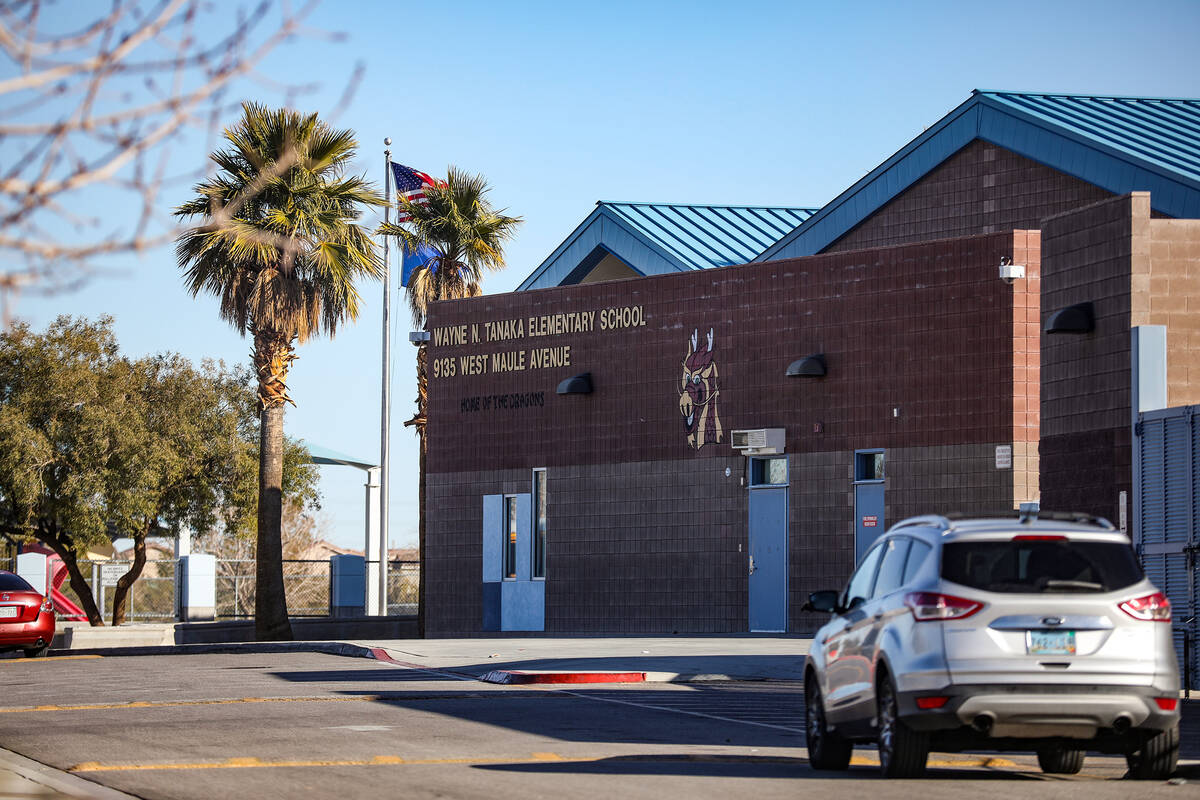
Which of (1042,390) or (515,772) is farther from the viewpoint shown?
(1042,390)

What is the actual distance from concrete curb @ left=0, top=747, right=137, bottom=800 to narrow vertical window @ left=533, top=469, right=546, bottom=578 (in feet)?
71.4

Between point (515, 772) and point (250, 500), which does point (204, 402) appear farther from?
point (515, 772)

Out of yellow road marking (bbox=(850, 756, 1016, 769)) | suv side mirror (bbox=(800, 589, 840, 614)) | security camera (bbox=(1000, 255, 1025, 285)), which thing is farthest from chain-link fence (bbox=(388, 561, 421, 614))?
suv side mirror (bbox=(800, 589, 840, 614))

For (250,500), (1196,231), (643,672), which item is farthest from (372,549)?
(1196,231)

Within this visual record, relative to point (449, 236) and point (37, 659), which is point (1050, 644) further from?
point (449, 236)

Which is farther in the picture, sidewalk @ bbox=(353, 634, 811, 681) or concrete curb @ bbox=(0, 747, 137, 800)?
sidewalk @ bbox=(353, 634, 811, 681)

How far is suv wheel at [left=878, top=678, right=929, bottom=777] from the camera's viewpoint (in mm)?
11156

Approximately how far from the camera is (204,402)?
46062 mm

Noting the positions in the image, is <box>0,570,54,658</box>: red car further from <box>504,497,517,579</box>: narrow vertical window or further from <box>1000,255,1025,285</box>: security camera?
<box>1000,255,1025,285</box>: security camera

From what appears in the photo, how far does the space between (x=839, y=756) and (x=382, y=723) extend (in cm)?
505

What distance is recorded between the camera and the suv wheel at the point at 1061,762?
12.6 metres

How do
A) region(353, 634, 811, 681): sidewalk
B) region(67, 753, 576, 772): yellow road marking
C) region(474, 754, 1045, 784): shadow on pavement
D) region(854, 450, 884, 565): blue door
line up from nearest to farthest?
region(474, 754, 1045, 784): shadow on pavement, region(67, 753, 576, 772): yellow road marking, region(353, 634, 811, 681): sidewalk, region(854, 450, 884, 565): blue door

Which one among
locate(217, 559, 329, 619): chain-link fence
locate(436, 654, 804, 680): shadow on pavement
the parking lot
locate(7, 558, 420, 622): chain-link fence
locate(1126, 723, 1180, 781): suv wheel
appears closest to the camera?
locate(1126, 723, 1180, 781): suv wheel

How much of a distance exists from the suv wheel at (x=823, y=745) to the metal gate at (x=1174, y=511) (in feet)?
23.0
